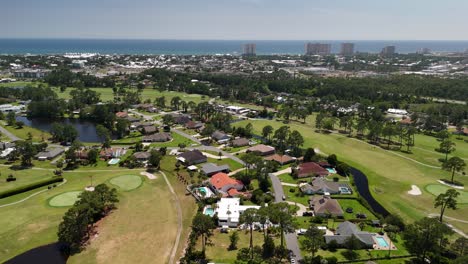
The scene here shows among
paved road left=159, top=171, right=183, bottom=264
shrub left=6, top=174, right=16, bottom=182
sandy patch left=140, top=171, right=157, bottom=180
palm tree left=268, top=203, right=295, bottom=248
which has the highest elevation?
palm tree left=268, top=203, right=295, bottom=248

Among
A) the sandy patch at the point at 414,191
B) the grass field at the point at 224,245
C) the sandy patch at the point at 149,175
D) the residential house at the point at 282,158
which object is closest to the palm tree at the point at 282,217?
the grass field at the point at 224,245

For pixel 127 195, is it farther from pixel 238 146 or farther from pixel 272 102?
pixel 272 102

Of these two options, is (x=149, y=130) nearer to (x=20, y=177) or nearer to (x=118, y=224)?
(x=20, y=177)

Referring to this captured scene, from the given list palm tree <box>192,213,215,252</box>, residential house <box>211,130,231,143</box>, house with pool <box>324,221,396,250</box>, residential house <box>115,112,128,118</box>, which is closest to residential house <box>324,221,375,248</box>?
house with pool <box>324,221,396,250</box>

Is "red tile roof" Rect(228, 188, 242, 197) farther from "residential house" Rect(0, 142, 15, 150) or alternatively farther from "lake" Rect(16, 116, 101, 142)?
"residential house" Rect(0, 142, 15, 150)

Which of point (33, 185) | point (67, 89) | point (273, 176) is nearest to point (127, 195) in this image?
point (33, 185)

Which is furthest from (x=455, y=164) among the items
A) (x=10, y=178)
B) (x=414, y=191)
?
(x=10, y=178)
